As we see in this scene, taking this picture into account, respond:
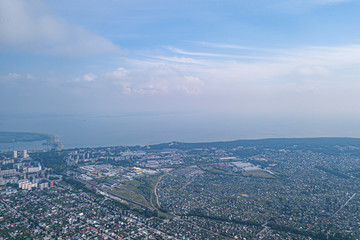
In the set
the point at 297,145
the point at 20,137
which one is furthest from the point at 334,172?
the point at 20,137

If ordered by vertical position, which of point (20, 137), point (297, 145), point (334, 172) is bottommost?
point (334, 172)

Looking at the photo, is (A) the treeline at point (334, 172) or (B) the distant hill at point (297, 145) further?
(B) the distant hill at point (297, 145)

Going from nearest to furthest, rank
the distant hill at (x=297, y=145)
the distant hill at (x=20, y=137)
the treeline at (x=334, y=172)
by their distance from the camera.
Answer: the treeline at (x=334, y=172), the distant hill at (x=297, y=145), the distant hill at (x=20, y=137)

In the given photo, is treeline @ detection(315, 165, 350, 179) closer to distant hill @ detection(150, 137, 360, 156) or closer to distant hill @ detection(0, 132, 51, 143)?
distant hill @ detection(150, 137, 360, 156)

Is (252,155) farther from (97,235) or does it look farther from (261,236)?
(97,235)

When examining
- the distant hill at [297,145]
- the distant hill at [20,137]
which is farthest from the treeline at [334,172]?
the distant hill at [20,137]

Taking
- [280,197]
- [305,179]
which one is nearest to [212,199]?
[280,197]

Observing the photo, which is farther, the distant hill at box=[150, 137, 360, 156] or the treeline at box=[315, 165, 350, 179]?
the distant hill at box=[150, 137, 360, 156]

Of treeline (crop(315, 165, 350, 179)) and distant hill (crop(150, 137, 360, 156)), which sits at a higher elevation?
distant hill (crop(150, 137, 360, 156))

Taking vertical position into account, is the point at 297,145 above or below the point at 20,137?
above

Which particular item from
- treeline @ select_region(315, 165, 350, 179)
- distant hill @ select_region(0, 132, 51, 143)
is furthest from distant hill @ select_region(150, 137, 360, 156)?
distant hill @ select_region(0, 132, 51, 143)

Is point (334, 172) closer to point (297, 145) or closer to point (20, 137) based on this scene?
point (297, 145)

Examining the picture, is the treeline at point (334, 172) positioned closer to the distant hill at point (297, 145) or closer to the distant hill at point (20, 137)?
the distant hill at point (297, 145)
